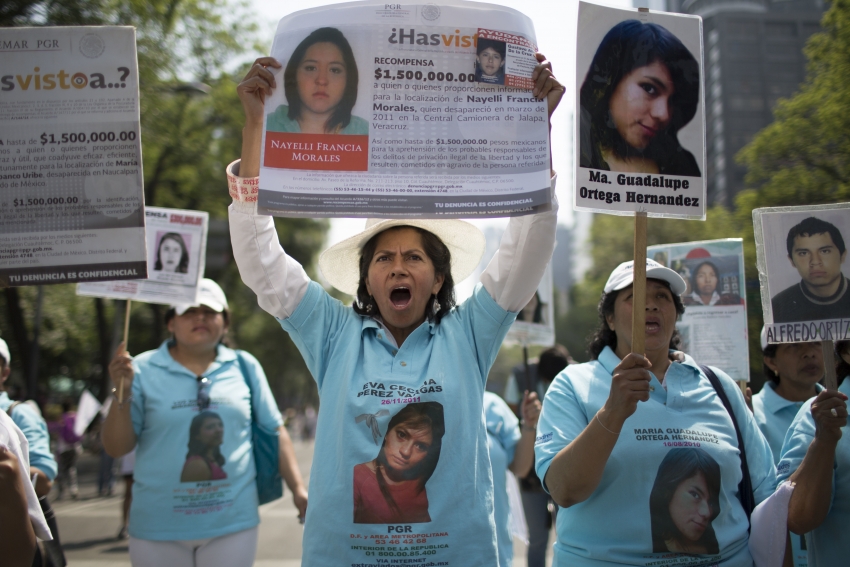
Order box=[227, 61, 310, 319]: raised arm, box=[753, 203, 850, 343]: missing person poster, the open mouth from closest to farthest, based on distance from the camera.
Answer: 1. box=[227, 61, 310, 319]: raised arm
2. the open mouth
3. box=[753, 203, 850, 343]: missing person poster

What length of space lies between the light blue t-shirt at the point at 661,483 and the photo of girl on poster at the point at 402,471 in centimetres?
60

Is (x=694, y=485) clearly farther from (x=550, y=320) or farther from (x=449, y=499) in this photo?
(x=550, y=320)

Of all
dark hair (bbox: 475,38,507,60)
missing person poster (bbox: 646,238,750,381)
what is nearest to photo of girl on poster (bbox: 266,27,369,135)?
dark hair (bbox: 475,38,507,60)

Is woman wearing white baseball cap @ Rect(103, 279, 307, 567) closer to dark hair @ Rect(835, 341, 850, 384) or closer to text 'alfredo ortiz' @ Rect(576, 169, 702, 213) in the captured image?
text 'alfredo ortiz' @ Rect(576, 169, 702, 213)

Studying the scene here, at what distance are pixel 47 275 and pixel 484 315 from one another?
1.63 meters

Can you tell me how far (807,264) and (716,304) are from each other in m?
1.63

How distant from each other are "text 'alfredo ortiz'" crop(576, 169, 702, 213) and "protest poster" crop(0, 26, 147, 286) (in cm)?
168

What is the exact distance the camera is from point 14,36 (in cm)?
302

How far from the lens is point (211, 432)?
4.45 metres

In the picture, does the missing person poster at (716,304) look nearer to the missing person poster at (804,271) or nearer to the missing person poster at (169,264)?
the missing person poster at (804,271)

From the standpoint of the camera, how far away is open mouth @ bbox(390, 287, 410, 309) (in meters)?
3.05

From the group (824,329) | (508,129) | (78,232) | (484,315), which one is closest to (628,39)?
(508,129)

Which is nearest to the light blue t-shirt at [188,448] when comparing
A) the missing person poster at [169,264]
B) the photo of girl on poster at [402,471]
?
the missing person poster at [169,264]

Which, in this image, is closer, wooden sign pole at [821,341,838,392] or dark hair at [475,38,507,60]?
dark hair at [475,38,507,60]
